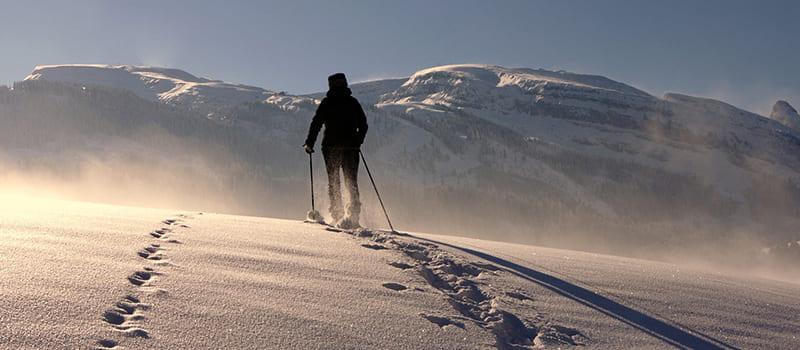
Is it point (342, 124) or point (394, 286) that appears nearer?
point (394, 286)

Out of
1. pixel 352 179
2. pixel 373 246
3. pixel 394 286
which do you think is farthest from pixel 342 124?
pixel 394 286

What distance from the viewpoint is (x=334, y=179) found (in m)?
11.1

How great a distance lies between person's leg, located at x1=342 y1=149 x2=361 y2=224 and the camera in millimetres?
10398

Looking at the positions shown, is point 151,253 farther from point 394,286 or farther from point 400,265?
point 400,265

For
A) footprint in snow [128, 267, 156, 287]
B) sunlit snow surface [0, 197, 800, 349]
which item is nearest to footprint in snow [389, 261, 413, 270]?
sunlit snow surface [0, 197, 800, 349]

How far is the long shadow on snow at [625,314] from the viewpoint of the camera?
168 inches

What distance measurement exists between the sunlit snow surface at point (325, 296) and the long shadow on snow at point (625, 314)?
0.02 m

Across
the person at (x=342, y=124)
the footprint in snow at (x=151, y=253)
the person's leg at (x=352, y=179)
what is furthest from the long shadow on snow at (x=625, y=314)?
the person at (x=342, y=124)

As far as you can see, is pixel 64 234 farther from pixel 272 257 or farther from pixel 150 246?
pixel 272 257

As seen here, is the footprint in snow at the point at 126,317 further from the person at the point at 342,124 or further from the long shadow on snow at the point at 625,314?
the person at the point at 342,124

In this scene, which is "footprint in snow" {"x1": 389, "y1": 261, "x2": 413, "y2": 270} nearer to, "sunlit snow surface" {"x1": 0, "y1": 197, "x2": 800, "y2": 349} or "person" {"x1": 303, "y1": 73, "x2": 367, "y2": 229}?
"sunlit snow surface" {"x1": 0, "y1": 197, "x2": 800, "y2": 349}

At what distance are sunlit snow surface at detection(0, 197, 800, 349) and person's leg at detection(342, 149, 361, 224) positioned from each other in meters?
3.28

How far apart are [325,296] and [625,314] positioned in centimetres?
229

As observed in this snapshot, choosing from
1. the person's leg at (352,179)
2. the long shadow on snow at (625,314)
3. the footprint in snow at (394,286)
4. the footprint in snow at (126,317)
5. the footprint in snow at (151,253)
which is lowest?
the long shadow on snow at (625,314)
